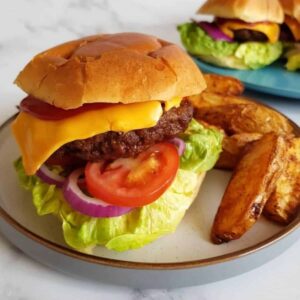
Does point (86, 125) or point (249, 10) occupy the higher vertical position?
point (86, 125)

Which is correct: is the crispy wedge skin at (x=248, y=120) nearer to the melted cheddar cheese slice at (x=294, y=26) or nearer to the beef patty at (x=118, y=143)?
the beef patty at (x=118, y=143)

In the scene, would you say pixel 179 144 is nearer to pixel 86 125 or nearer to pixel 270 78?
pixel 86 125

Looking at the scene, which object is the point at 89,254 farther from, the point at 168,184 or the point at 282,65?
the point at 282,65

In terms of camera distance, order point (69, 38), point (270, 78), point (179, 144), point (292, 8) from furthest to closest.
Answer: point (69, 38), point (292, 8), point (270, 78), point (179, 144)

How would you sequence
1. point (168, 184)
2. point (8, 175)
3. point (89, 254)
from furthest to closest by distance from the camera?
point (8, 175) < point (168, 184) < point (89, 254)

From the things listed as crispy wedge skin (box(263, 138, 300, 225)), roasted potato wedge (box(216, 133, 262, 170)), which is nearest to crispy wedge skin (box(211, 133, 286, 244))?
crispy wedge skin (box(263, 138, 300, 225))

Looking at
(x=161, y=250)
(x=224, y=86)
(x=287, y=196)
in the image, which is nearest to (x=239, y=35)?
(x=224, y=86)

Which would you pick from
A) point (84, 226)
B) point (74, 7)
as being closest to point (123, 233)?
point (84, 226)
